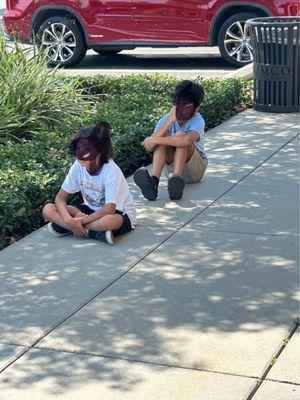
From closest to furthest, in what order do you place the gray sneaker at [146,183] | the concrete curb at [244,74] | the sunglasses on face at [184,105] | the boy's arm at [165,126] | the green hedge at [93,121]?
the green hedge at [93,121]
the gray sneaker at [146,183]
the sunglasses on face at [184,105]
the boy's arm at [165,126]
the concrete curb at [244,74]

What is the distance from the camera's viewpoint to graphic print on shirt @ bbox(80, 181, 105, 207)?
21.0 feet

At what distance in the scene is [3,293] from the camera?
17.9ft

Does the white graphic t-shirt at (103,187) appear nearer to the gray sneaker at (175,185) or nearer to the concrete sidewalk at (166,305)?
the concrete sidewalk at (166,305)

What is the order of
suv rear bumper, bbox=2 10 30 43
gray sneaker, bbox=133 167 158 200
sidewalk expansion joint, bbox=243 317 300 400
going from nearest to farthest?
sidewalk expansion joint, bbox=243 317 300 400, gray sneaker, bbox=133 167 158 200, suv rear bumper, bbox=2 10 30 43

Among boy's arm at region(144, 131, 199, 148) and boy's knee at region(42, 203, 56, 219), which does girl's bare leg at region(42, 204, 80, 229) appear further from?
boy's arm at region(144, 131, 199, 148)

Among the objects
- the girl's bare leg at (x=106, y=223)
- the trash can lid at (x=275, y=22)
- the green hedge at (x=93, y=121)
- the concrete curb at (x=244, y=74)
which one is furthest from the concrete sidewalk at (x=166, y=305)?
the concrete curb at (x=244, y=74)

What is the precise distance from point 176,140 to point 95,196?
3.66ft

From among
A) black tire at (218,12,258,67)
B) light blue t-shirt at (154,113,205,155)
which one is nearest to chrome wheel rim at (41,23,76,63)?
black tire at (218,12,258,67)

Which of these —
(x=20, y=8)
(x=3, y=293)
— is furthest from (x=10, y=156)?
(x=20, y=8)

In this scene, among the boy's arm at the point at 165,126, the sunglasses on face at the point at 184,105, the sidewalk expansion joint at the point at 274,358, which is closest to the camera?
the sidewalk expansion joint at the point at 274,358

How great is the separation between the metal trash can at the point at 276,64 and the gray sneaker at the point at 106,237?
4.69 m

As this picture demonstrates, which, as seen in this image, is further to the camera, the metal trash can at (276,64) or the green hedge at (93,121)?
the metal trash can at (276,64)

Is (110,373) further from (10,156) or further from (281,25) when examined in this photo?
(281,25)

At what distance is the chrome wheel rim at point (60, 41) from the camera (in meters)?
14.8
